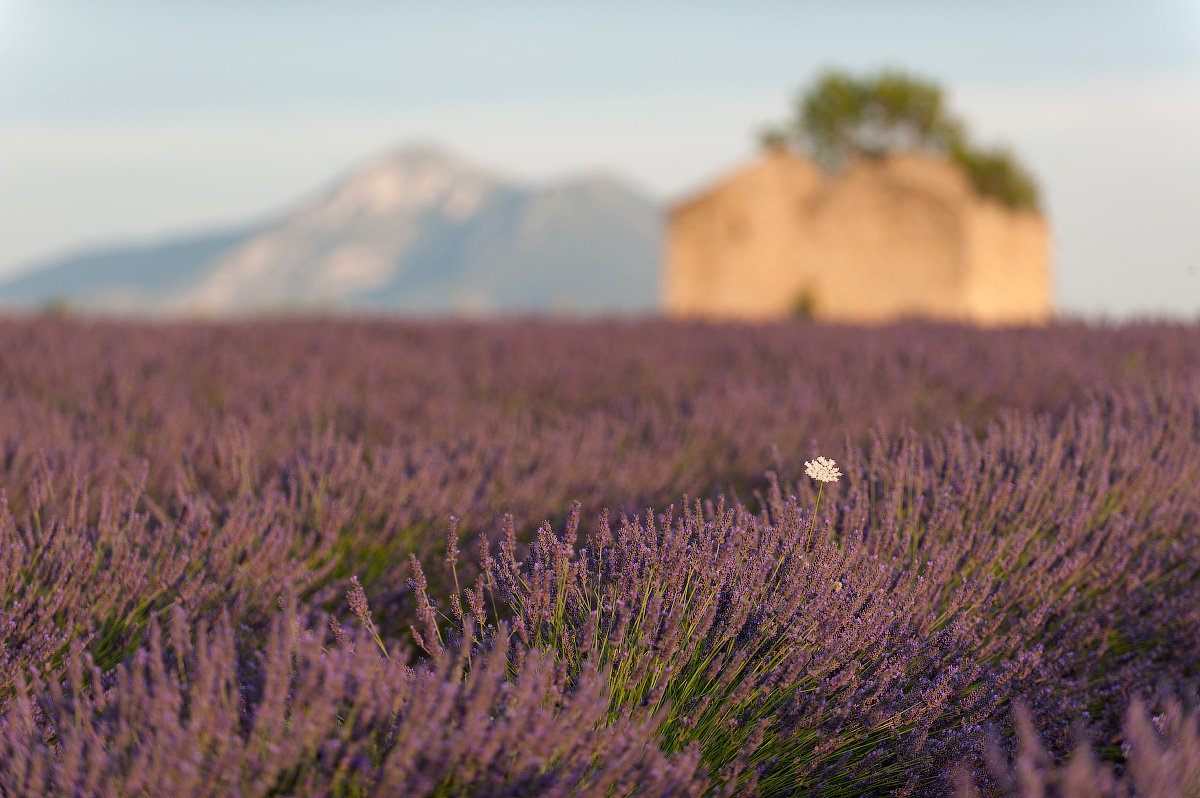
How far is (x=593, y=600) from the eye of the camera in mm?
2014

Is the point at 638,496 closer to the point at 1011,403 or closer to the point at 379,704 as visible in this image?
the point at 379,704

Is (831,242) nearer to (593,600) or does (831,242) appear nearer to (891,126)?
(891,126)

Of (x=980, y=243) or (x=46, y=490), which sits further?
(x=980, y=243)

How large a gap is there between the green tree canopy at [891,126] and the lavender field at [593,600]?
17.7 meters

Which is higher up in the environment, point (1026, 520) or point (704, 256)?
point (704, 256)

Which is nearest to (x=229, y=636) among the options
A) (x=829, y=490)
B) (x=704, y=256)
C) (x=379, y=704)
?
(x=379, y=704)

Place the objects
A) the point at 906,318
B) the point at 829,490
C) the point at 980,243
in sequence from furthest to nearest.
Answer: the point at 980,243 → the point at 906,318 → the point at 829,490

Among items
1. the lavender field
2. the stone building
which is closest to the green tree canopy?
the stone building

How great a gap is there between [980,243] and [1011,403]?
50.2 ft

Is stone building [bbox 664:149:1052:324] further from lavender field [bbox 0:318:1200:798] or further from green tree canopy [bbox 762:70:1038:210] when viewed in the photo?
A: lavender field [bbox 0:318:1200:798]

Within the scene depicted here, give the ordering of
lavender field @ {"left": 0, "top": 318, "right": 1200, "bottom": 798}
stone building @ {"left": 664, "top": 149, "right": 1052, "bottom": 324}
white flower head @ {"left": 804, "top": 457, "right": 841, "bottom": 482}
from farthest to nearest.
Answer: stone building @ {"left": 664, "top": 149, "right": 1052, "bottom": 324}, white flower head @ {"left": 804, "top": 457, "right": 841, "bottom": 482}, lavender field @ {"left": 0, "top": 318, "right": 1200, "bottom": 798}

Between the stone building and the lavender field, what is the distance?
1487 cm

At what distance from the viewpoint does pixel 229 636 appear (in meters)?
1.41

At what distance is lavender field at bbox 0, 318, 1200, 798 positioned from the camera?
1.32 meters
